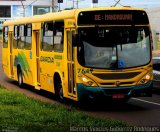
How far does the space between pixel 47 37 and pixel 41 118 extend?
22.8ft

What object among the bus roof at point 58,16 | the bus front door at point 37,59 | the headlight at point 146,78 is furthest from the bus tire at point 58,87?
the headlight at point 146,78

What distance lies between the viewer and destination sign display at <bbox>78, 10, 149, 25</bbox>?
51.5 ft

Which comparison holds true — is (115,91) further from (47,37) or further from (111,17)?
(47,37)

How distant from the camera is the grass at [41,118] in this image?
1083cm

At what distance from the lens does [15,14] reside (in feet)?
319

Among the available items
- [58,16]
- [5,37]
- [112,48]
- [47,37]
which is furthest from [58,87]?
[5,37]

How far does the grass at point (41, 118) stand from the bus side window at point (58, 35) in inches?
90.9

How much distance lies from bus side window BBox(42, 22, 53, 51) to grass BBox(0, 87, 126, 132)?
3.17 meters

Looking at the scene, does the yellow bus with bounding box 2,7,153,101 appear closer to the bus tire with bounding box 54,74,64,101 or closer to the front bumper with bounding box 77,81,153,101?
the front bumper with bounding box 77,81,153,101

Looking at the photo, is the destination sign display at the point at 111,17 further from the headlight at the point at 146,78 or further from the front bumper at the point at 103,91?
the front bumper at the point at 103,91

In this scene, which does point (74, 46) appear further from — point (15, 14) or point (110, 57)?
point (15, 14)

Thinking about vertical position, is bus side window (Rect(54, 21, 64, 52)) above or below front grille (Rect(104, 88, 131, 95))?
above

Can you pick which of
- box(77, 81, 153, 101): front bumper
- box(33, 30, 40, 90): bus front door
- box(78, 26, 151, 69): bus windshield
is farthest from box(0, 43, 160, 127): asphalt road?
box(78, 26, 151, 69): bus windshield

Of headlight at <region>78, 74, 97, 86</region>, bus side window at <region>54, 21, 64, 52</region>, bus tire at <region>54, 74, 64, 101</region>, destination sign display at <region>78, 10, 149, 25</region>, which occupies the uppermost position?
destination sign display at <region>78, 10, 149, 25</region>
